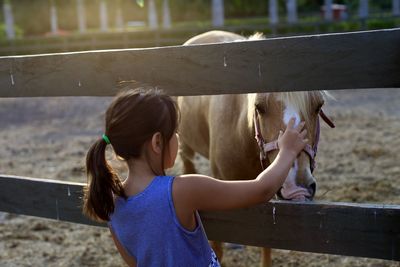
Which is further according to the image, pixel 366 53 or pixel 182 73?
pixel 182 73

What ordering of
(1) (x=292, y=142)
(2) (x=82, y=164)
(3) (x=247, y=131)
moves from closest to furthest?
(1) (x=292, y=142)
(3) (x=247, y=131)
(2) (x=82, y=164)

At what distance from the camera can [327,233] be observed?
2.13m

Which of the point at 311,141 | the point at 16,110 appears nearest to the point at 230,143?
the point at 311,141

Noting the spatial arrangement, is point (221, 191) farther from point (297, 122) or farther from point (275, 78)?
point (297, 122)

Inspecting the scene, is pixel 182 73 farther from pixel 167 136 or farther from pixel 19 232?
pixel 19 232

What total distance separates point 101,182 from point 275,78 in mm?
777

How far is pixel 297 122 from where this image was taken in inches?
95.2

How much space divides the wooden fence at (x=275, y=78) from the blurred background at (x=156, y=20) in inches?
650

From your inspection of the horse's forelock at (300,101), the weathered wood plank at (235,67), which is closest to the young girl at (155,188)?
the weathered wood plank at (235,67)

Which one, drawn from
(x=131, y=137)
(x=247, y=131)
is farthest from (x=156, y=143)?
(x=247, y=131)

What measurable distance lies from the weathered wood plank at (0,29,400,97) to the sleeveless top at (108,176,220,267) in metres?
0.56

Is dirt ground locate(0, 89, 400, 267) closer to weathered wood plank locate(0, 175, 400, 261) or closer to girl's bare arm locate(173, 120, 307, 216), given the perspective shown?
weathered wood plank locate(0, 175, 400, 261)

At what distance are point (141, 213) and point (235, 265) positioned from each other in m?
2.32

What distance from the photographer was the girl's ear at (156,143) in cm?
181
